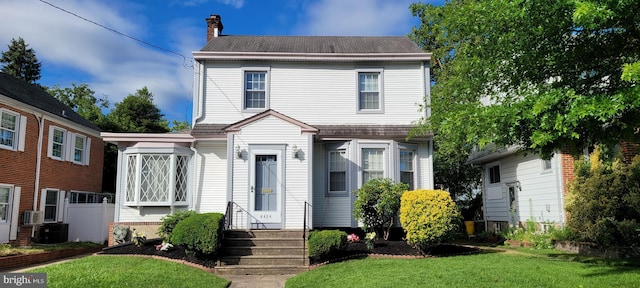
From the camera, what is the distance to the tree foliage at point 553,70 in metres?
6.13

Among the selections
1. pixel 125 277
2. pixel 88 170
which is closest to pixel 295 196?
pixel 125 277

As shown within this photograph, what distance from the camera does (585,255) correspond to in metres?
11.1

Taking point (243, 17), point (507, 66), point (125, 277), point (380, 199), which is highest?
point (243, 17)

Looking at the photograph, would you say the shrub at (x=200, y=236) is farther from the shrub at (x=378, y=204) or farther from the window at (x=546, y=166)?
the window at (x=546, y=166)

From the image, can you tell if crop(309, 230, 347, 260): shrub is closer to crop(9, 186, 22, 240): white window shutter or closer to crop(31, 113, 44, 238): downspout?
crop(9, 186, 22, 240): white window shutter

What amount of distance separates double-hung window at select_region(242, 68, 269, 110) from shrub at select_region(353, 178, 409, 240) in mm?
4455

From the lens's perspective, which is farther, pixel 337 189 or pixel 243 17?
pixel 243 17

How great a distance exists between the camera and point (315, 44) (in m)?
16.0

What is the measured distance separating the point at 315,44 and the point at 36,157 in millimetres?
10792

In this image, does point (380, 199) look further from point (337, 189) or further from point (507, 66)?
point (507, 66)

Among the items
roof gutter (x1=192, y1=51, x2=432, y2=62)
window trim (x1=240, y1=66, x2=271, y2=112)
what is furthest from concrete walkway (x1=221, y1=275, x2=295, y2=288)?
roof gutter (x1=192, y1=51, x2=432, y2=62)

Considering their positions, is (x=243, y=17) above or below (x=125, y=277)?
above

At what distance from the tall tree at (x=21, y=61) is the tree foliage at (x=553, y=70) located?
116 feet

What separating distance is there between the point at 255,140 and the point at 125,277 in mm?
5345
